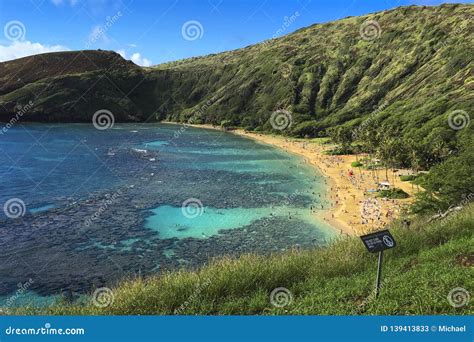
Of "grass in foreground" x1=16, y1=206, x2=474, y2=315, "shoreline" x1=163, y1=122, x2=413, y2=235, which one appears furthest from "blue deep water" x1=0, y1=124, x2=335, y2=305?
Result: "grass in foreground" x1=16, y1=206, x2=474, y2=315

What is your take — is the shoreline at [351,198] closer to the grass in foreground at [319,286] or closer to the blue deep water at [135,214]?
the blue deep water at [135,214]

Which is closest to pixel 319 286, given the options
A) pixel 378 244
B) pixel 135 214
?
pixel 378 244

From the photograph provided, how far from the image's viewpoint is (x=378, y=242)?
47.9ft

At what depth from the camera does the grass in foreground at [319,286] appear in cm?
1434

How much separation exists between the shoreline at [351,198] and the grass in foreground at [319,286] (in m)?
16.9

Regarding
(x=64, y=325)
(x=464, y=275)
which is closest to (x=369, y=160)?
(x=464, y=275)

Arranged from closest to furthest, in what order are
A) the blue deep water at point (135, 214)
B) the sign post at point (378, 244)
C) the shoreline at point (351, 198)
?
the sign post at point (378, 244) → the blue deep water at point (135, 214) → the shoreline at point (351, 198)

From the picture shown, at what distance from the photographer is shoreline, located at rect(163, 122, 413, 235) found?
55094mm

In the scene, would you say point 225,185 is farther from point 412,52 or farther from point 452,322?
point 412,52

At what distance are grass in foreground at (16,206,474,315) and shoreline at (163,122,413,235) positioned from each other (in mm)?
16930

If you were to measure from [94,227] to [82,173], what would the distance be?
3983 cm

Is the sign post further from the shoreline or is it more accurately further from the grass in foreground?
the shoreline

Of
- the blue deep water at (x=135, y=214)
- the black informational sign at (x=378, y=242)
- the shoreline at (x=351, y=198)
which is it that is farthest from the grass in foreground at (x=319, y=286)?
the shoreline at (x=351, y=198)

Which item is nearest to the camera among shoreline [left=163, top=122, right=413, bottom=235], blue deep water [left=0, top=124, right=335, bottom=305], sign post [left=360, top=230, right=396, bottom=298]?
sign post [left=360, top=230, right=396, bottom=298]
